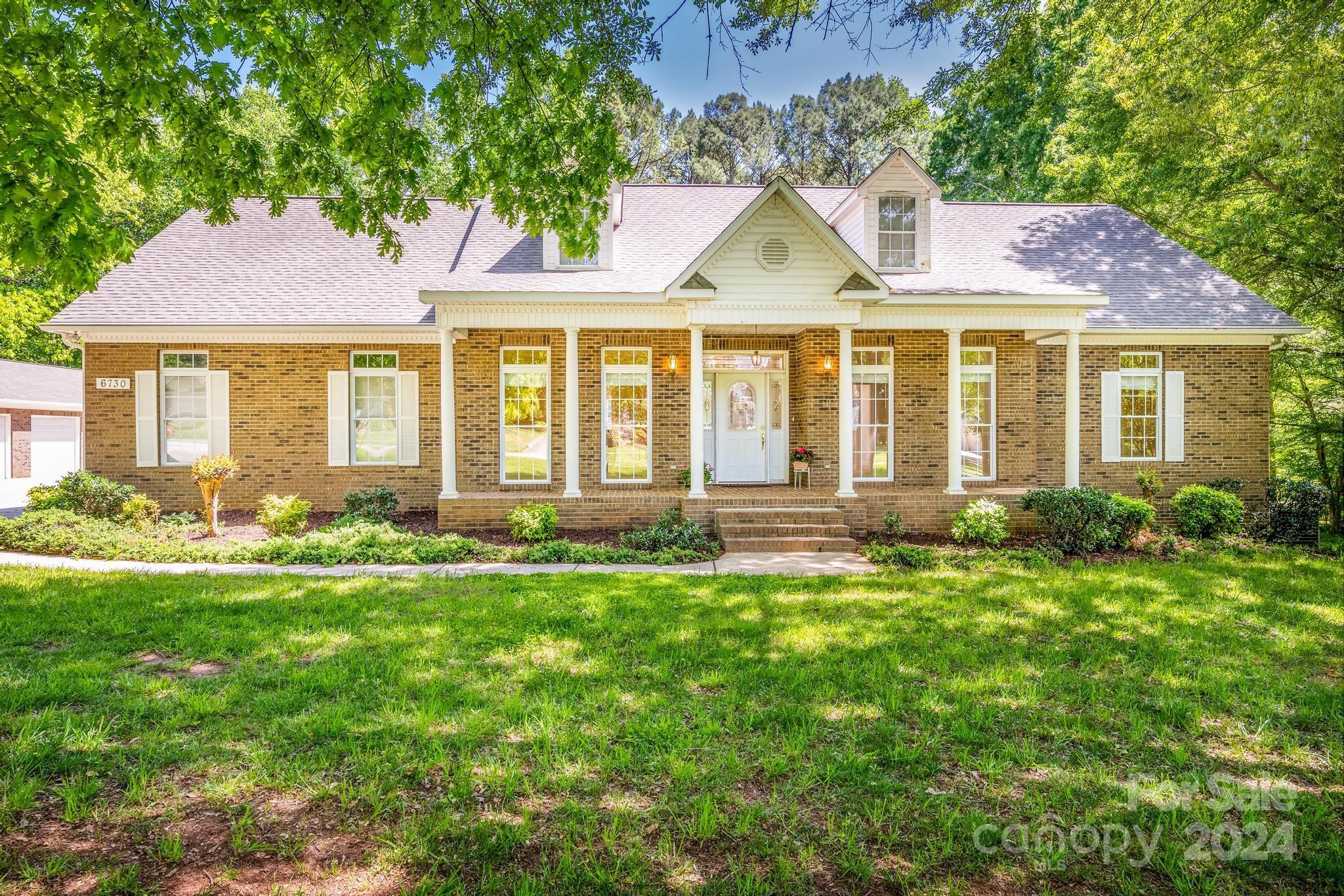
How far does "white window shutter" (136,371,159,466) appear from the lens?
39.7 feet

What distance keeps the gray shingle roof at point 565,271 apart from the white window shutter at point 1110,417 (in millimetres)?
1115

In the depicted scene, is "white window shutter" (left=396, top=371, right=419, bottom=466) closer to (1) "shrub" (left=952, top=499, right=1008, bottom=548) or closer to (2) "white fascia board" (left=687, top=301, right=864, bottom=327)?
(2) "white fascia board" (left=687, top=301, right=864, bottom=327)

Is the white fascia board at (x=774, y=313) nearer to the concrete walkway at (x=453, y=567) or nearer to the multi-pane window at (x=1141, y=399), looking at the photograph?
the concrete walkway at (x=453, y=567)

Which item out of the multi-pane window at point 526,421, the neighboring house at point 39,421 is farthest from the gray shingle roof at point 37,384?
the multi-pane window at point 526,421

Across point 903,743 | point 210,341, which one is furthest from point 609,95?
point 210,341

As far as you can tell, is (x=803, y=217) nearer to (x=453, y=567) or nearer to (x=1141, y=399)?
(x=453, y=567)

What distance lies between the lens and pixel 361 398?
12461mm

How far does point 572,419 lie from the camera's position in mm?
10766

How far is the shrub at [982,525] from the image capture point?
10148 millimetres

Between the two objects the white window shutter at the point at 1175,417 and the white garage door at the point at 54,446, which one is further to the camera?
the white garage door at the point at 54,446

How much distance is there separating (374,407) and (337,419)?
67 cm

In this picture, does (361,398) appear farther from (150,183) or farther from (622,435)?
(150,183)

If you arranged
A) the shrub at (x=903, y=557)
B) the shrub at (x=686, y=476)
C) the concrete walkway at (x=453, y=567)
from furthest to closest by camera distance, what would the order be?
1. the shrub at (x=686, y=476)
2. the shrub at (x=903, y=557)
3. the concrete walkway at (x=453, y=567)

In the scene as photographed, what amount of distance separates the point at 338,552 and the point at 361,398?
14.7ft
